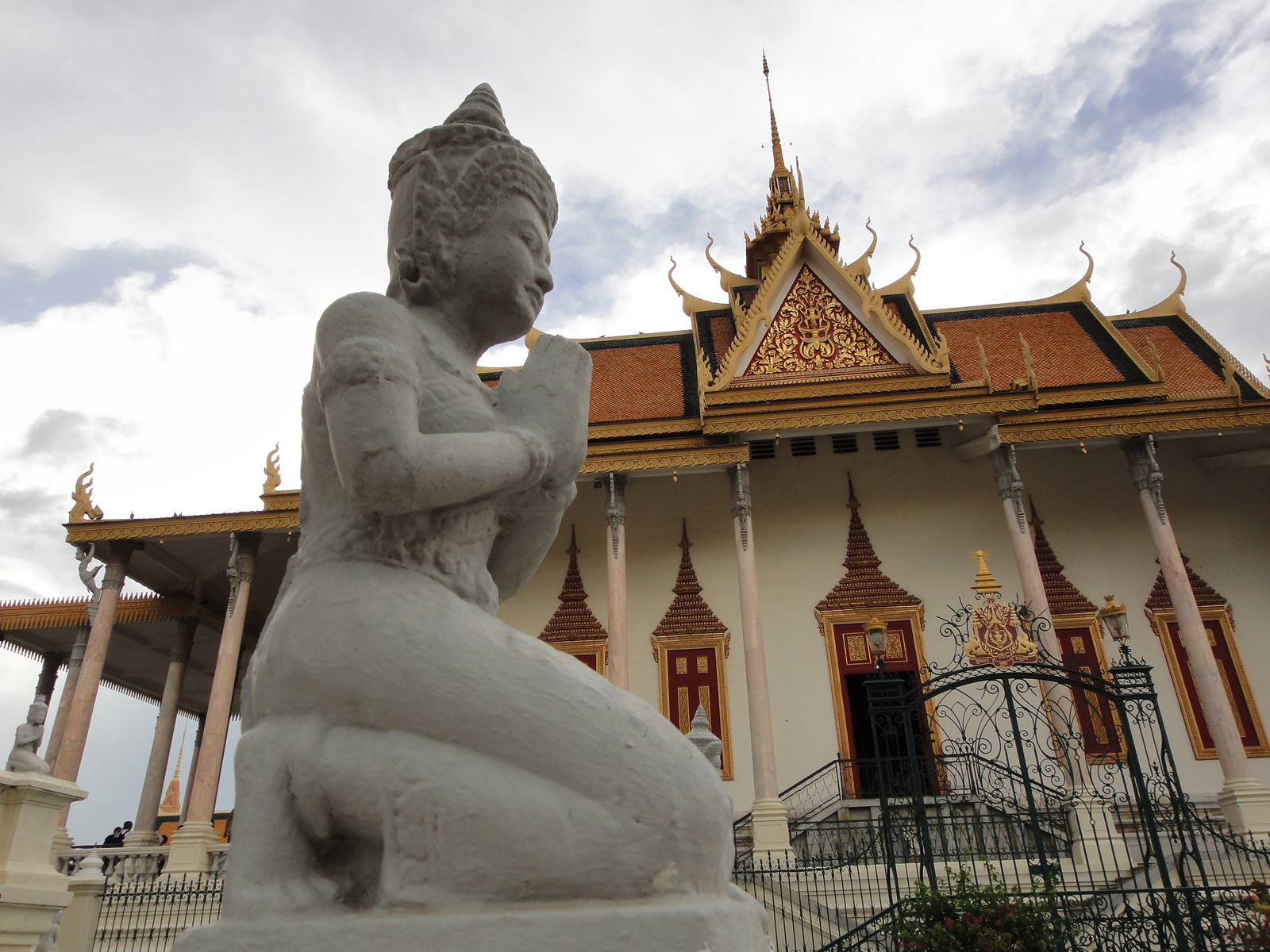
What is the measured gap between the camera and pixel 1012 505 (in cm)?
970

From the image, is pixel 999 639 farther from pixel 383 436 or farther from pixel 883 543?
pixel 383 436

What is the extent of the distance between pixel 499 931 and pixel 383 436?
0.53m

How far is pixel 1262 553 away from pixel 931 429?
164 inches

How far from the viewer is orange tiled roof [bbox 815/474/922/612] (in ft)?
34.9

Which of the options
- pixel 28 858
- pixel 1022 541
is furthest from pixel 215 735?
pixel 1022 541

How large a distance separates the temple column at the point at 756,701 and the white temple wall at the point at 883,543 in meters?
0.84

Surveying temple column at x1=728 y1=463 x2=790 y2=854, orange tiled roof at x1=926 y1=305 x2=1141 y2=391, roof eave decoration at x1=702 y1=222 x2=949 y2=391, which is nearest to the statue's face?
temple column at x1=728 y1=463 x2=790 y2=854

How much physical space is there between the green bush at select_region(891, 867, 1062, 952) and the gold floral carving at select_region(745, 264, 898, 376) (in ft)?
24.7

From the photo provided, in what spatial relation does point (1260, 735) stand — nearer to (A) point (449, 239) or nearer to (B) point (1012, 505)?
(B) point (1012, 505)

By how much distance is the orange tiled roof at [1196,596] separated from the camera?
10.3 m

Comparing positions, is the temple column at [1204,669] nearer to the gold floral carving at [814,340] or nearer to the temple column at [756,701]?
the gold floral carving at [814,340]

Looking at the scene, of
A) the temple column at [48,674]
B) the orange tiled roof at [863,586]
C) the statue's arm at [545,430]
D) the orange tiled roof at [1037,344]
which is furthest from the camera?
the temple column at [48,674]

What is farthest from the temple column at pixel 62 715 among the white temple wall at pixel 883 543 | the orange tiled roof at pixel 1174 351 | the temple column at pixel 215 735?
the orange tiled roof at pixel 1174 351

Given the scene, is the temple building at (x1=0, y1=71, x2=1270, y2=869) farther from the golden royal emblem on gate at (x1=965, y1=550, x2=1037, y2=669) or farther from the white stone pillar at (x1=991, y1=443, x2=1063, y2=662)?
the golden royal emblem on gate at (x1=965, y1=550, x2=1037, y2=669)
